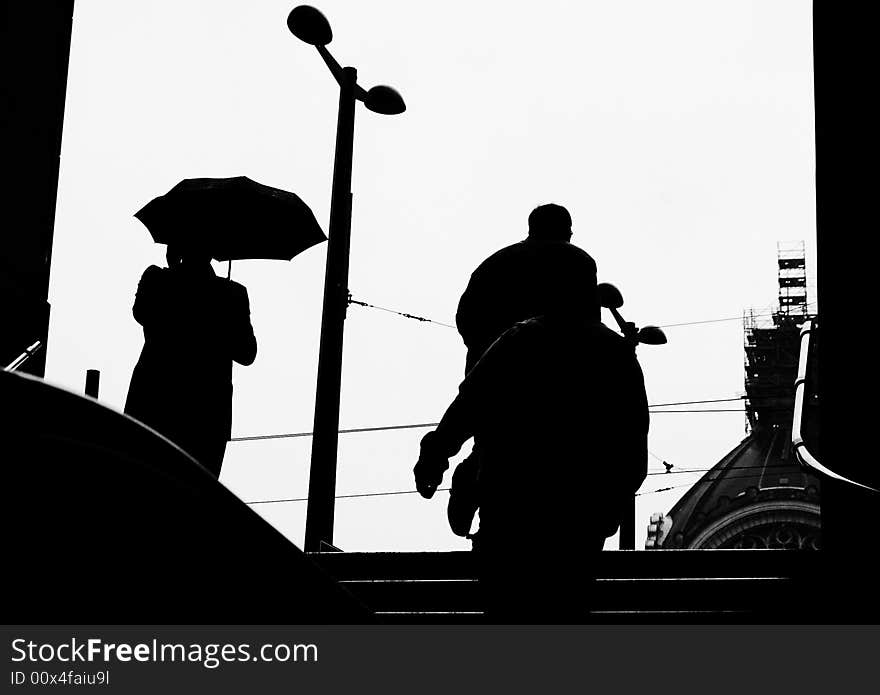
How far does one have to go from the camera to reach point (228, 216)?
848 centimetres

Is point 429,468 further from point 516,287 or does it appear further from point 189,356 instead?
point 189,356

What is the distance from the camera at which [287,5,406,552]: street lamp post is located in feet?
33.4

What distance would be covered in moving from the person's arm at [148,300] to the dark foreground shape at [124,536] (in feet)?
13.9

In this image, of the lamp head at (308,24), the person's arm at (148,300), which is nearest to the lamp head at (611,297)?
the lamp head at (308,24)

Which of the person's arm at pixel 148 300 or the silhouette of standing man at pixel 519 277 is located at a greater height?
the person's arm at pixel 148 300

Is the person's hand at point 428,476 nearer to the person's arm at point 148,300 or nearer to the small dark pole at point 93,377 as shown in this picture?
the person's arm at point 148,300

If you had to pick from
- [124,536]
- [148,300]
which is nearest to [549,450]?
[124,536]

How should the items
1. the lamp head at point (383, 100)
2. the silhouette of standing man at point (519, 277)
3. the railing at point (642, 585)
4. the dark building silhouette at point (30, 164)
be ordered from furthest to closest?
the lamp head at point (383, 100) → the dark building silhouette at point (30, 164) → the railing at point (642, 585) → the silhouette of standing man at point (519, 277)

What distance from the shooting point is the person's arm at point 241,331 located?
7.04m

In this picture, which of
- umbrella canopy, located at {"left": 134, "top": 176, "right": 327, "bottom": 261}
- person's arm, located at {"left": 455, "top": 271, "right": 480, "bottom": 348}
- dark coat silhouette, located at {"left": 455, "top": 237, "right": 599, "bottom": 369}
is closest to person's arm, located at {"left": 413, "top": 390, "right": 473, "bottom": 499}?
dark coat silhouette, located at {"left": 455, "top": 237, "right": 599, "bottom": 369}

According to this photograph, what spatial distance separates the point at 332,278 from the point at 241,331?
13.5 feet
